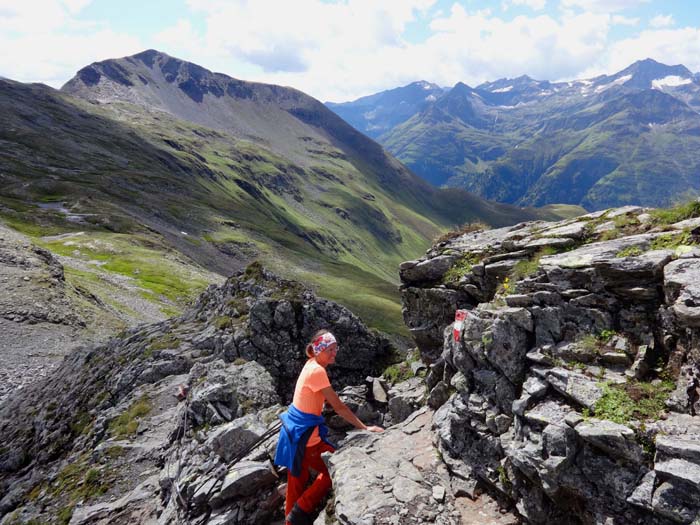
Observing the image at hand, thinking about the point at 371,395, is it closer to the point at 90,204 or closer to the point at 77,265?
the point at 77,265

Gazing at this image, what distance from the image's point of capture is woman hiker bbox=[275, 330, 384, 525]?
436 inches

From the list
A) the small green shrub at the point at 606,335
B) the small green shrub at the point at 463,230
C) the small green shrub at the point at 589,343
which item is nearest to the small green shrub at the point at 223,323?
the small green shrub at the point at 463,230

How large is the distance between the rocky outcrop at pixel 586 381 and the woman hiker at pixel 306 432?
13.4 ft

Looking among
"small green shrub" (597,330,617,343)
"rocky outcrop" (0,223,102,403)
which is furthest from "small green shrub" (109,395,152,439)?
"rocky outcrop" (0,223,102,403)

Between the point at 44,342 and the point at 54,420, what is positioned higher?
the point at 54,420

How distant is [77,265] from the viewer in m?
91.7

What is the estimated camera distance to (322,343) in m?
11.7

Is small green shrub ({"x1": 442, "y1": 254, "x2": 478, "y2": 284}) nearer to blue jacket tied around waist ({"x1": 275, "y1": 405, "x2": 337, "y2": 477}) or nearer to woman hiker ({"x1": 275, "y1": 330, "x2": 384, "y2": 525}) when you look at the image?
woman hiker ({"x1": 275, "y1": 330, "x2": 384, "y2": 525})

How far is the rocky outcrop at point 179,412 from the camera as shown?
14348 millimetres

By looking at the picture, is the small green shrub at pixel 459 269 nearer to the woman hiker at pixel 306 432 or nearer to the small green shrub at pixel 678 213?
the small green shrub at pixel 678 213

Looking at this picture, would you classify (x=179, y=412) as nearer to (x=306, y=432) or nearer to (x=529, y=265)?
(x=306, y=432)

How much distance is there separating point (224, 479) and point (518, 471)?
896 cm

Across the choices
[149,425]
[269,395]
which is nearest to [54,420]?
[149,425]

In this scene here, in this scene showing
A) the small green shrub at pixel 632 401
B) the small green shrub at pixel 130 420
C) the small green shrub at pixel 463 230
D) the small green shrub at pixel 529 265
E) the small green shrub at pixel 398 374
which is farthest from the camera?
the small green shrub at pixel 463 230
